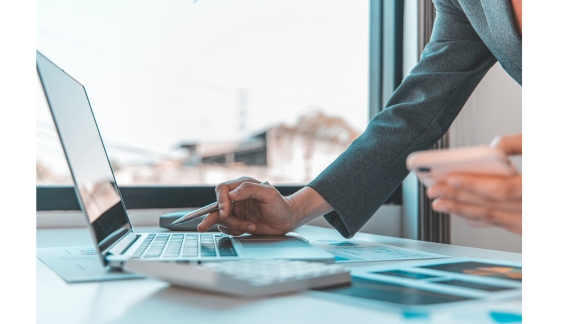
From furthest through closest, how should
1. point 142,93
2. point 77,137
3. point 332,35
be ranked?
point 332,35, point 142,93, point 77,137

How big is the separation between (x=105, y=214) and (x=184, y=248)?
13cm

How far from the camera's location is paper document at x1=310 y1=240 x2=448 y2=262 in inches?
30.7

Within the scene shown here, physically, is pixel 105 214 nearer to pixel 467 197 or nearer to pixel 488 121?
pixel 467 197

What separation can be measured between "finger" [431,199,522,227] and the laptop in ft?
0.76

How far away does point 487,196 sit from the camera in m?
0.50

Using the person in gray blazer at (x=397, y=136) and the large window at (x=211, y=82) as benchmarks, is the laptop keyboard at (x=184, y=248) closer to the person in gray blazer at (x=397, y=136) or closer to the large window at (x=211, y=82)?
the person in gray blazer at (x=397, y=136)

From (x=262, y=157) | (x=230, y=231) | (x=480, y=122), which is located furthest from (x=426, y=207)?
(x=230, y=231)

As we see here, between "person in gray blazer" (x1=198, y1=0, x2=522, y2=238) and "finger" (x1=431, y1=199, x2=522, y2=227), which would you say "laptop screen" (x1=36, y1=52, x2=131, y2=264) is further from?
"finger" (x1=431, y1=199, x2=522, y2=227)

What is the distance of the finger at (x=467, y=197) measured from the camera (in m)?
0.50

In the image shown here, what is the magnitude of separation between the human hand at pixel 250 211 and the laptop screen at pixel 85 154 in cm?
19
